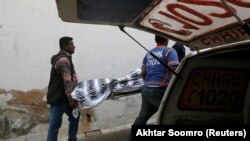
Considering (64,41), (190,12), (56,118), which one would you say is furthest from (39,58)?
(190,12)

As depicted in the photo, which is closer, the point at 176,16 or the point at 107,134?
the point at 176,16

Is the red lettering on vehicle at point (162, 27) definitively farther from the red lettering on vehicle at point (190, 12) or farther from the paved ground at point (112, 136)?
the paved ground at point (112, 136)

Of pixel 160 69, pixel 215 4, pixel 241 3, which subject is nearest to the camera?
pixel 241 3

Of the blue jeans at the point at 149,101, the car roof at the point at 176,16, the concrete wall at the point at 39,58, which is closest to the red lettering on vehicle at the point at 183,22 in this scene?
the car roof at the point at 176,16

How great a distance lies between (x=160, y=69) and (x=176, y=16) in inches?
90.6

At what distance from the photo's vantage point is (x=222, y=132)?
9.36 feet

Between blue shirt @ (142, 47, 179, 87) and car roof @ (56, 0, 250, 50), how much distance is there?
1.54 meters

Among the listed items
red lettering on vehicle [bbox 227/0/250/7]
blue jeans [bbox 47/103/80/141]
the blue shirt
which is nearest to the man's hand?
blue jeans [bbox 47/103/80/141]

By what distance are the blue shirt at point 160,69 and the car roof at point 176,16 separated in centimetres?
154

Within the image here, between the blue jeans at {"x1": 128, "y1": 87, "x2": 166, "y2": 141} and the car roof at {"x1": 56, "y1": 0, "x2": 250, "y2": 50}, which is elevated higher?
the car roof at {"x1": 56, "y1": 0, "x2": 250, "y2": 50}

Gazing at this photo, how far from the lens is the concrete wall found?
711 centimetres

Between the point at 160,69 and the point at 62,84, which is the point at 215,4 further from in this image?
the point at 62,84

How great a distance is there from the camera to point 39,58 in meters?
7.27

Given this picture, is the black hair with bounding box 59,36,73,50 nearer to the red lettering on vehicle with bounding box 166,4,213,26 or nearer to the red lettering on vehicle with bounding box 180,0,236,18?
the red lettering on vehicle with bounding box 166,4,213,26
